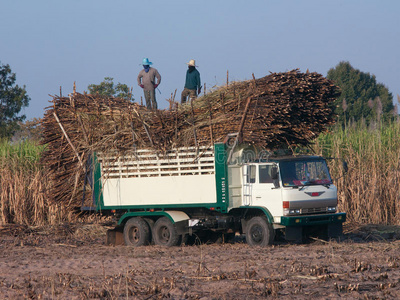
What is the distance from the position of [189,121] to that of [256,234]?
3005mm

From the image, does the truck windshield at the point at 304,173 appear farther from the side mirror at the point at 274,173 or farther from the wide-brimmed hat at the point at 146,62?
the wide-brimmed hat at the point at 146,62

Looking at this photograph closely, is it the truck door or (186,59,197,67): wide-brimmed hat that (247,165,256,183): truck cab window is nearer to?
the truck door

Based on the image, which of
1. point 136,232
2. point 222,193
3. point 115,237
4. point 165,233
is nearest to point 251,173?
point 222,193

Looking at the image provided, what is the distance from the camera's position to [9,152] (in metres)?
22.5

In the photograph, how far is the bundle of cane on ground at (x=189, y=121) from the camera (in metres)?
14.5

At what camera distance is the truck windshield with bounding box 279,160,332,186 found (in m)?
14.3

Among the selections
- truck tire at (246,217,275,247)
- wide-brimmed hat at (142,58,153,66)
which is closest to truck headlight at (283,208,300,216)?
truck tire at (246,217,275,247)

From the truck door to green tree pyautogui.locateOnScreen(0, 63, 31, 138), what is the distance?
84.5 feet

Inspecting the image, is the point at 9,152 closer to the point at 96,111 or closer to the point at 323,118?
the point at 96,111

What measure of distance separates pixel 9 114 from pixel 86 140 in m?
23.3

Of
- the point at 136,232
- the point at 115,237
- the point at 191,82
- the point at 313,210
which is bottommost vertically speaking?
the point at 115,237

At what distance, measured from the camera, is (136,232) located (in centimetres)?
1631

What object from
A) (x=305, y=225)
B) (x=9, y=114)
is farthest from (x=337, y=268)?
A: (x=9, y=114)

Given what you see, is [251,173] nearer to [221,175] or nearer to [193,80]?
[221,175]
